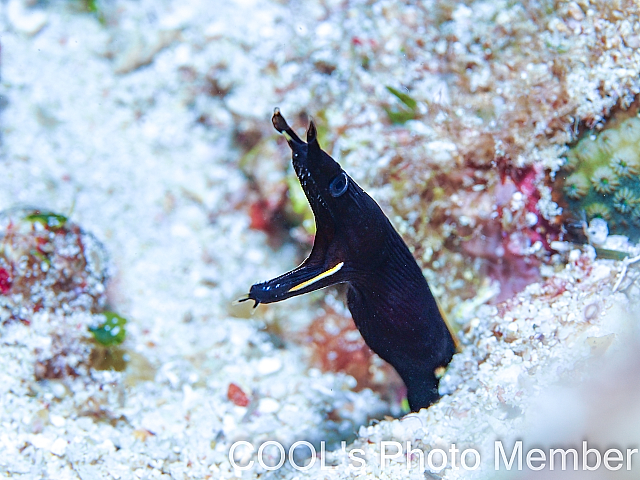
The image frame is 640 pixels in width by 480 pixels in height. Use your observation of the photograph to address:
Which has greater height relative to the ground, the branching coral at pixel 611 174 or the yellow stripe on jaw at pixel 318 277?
the branching coral at pixel 611 174

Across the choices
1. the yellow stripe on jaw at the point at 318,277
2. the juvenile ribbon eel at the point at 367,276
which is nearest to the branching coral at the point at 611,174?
the juvenile ribbon eel at the point at 367,276

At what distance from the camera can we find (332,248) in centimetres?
181

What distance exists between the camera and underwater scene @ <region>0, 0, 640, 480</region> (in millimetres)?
1954

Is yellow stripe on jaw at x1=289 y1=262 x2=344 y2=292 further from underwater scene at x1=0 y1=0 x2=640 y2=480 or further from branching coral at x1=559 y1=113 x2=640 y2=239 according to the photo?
branching coral at x1=559 y1=113 x2=640 y2=239

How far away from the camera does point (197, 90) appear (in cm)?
470

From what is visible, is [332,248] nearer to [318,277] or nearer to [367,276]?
[318,277]

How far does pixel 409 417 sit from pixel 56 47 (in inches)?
213

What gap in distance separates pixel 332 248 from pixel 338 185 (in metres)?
0.27

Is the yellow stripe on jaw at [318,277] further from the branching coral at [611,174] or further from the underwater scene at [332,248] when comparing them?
the branching coral at [611,174]

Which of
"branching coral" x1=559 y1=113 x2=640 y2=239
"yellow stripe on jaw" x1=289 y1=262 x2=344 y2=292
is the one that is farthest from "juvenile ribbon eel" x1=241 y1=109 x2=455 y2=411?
"branching coral" x1=559 y1=113 x2=640 y2=239

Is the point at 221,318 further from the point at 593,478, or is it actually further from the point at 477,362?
the point at 593,478

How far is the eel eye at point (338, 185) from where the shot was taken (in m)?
1.66

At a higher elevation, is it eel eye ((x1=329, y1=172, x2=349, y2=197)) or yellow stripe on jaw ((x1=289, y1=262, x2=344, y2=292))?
eel eye ((x1=329, y1=172, x2=349, y2=197))

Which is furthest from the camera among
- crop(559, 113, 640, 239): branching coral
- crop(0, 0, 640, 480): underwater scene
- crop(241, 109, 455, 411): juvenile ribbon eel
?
crop(559, 113, 640, 239): branching coral
